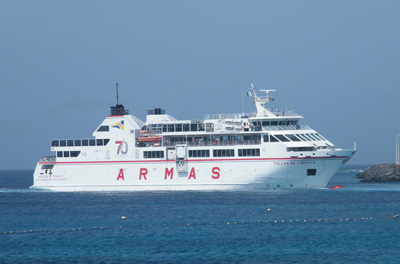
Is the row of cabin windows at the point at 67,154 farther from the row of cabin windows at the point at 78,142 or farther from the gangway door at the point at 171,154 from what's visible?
the gangway door at the point at 171,154

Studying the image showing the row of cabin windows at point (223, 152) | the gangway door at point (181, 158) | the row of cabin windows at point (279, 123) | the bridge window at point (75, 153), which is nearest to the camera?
Result: the row of cabin windows at point (223, 152)

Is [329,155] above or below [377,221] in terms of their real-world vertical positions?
above

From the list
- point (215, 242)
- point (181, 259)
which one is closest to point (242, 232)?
point (215, 242)

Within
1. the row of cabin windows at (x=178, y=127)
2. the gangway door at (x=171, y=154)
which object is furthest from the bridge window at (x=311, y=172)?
the gangway door at (x=171, y=154)

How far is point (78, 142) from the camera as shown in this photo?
237 ft

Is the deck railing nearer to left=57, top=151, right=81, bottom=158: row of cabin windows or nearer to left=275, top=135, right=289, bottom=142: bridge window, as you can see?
left=57, top=151, right=81, bottom=158: row of cabin windows

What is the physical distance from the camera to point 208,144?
68500 mm

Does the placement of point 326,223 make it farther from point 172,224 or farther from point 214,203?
point 214,203

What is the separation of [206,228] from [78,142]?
31070mm

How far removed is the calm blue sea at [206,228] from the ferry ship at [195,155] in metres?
2.02

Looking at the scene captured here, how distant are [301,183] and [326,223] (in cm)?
2050

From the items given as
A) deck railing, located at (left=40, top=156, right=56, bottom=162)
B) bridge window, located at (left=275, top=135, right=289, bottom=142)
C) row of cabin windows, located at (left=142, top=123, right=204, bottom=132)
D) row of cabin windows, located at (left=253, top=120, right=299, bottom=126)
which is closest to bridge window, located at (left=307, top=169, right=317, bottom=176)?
bridge window, located at (left=275, top=135, right=289, bottom=142)

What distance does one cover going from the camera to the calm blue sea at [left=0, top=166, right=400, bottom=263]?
35.3m

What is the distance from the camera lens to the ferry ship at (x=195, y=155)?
Answer: 214 feet
